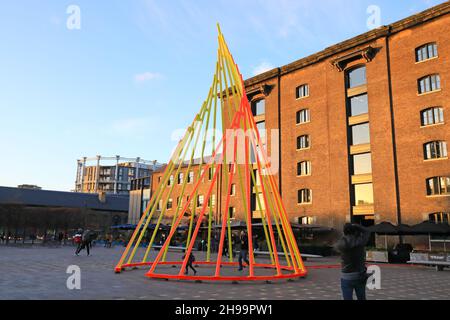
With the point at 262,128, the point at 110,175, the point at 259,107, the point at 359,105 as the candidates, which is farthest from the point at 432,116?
the point at 110,175

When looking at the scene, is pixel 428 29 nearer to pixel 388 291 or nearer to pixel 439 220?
pixel 439 220

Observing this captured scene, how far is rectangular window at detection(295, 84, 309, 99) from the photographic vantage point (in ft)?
133

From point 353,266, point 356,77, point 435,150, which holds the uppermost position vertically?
point 356,77

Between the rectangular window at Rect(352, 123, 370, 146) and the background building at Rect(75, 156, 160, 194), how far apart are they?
112 meters

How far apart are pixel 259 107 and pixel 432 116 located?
64.8ft

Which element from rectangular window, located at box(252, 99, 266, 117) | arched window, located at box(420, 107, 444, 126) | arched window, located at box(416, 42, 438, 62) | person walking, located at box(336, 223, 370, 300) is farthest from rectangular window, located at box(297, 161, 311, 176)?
person walking, located at box(336, 223, 370, 300)

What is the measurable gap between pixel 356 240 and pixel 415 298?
555 centimetres

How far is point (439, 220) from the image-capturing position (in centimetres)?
2922

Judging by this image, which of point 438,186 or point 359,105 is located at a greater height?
point 359,105

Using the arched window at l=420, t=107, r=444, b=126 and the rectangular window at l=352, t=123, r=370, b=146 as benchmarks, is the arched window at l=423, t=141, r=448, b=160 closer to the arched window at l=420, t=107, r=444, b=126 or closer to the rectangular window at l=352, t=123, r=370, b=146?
the arched window at l=420, t=107, r=444, b=126

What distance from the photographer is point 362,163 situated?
34594 mm

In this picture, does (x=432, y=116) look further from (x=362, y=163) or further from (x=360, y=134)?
(x=362, y=163)

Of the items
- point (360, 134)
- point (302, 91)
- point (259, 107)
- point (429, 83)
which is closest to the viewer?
point (429, 83)

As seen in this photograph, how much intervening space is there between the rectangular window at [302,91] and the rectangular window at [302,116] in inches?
61.5
